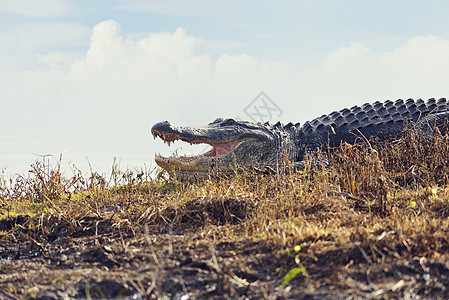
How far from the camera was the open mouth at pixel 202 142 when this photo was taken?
870 centimetres

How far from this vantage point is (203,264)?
406 cm

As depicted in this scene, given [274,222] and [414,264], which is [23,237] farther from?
[414,264]

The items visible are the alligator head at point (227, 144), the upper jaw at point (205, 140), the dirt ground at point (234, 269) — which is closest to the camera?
the dirt ground at point (234, 269)

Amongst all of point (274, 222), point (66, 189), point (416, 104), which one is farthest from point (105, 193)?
point (416, 104)

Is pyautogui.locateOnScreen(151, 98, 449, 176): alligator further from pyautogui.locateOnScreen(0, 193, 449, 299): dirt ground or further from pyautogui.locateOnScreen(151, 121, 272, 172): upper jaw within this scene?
pyautogui.locateOnScreen(0, 193, 449, 299): dirt ground

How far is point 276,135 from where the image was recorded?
32.4ft

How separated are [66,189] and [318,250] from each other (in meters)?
5.42

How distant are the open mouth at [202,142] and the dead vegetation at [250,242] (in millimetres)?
1589

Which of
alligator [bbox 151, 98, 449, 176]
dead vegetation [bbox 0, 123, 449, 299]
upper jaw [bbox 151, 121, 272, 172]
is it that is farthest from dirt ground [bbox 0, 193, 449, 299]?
upper jaw [bbox 151, 121, 272, 172]

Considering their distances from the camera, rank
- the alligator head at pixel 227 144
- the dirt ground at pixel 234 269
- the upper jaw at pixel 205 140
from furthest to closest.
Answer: the alligator head at pixel 227 144 < the upper jaw at pixel 205 140 < the dirt ground at pixel 234 269

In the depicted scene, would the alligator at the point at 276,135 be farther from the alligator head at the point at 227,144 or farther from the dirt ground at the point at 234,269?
the dirt ground at the point at 234,269

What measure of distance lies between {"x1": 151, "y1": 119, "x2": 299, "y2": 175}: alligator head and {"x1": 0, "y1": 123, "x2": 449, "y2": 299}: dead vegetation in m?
1.58

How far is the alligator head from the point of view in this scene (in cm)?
878

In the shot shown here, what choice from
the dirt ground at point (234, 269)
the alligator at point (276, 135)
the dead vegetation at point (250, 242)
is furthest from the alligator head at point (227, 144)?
the dirt ground at point (234, 269)
